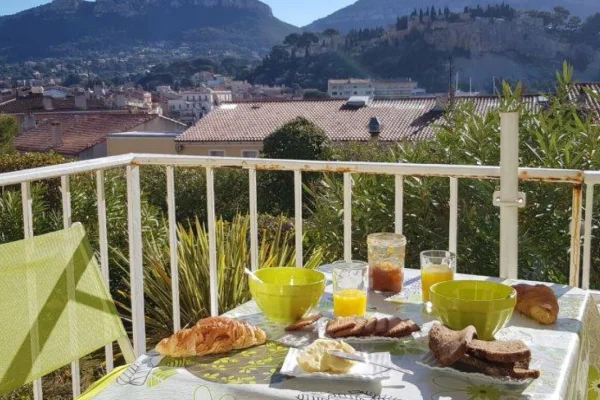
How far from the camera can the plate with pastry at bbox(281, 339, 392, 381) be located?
1.00m

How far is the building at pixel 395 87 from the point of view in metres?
59.6

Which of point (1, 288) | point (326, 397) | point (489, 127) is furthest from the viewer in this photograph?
point (489, 127)

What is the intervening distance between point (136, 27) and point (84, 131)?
2799 inches

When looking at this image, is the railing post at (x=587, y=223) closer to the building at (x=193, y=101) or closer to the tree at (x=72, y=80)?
the building at (x=193, y=101)

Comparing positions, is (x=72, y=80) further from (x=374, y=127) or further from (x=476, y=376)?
(x=476, y=376)

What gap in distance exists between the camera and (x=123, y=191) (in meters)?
7.43

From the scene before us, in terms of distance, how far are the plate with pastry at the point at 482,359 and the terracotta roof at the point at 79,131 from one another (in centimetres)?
3182

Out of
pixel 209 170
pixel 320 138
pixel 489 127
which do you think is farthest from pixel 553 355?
pixel 320 138

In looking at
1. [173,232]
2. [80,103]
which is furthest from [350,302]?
[80,103]

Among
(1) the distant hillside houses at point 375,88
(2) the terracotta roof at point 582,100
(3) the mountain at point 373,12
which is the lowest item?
(2) the terracotta roof at point 582,100

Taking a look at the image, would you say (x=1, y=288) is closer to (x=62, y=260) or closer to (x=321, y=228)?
→ (x=62, y=260)

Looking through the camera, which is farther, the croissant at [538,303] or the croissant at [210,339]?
the croissant at [538,303]

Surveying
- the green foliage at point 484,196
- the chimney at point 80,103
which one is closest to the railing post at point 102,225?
the green foliage at point 484,196

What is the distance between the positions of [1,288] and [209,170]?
1113 millimetres
